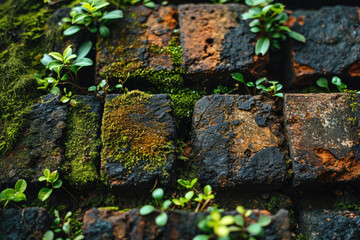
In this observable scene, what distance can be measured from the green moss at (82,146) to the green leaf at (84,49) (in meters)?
0.33

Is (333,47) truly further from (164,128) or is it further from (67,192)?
(67,192)

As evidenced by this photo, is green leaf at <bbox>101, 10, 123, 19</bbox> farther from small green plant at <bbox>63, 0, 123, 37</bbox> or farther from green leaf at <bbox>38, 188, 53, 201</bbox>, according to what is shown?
green leaf at <bbox>38, 188, 53, 201</bbox>

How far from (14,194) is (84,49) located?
91 cm

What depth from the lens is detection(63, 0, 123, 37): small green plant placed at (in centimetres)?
186

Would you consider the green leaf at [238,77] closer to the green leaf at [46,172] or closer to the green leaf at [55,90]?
the green leaf at [55,90]

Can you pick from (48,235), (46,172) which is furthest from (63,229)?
(46,172)

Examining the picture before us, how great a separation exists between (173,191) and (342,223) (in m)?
0.82

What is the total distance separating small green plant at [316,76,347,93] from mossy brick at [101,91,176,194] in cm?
91

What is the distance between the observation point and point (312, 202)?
163 cm

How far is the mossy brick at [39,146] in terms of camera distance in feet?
5.08

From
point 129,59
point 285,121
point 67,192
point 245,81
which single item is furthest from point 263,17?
point 67,192

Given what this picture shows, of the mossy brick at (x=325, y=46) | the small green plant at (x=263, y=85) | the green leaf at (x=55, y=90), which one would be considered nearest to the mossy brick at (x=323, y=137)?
the small green plant at (x=263, y=85)

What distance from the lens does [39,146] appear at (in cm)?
161

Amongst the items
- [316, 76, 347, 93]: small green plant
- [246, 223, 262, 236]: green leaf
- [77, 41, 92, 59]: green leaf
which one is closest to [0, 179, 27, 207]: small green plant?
[77, 41, 92, 59]: green leaf
